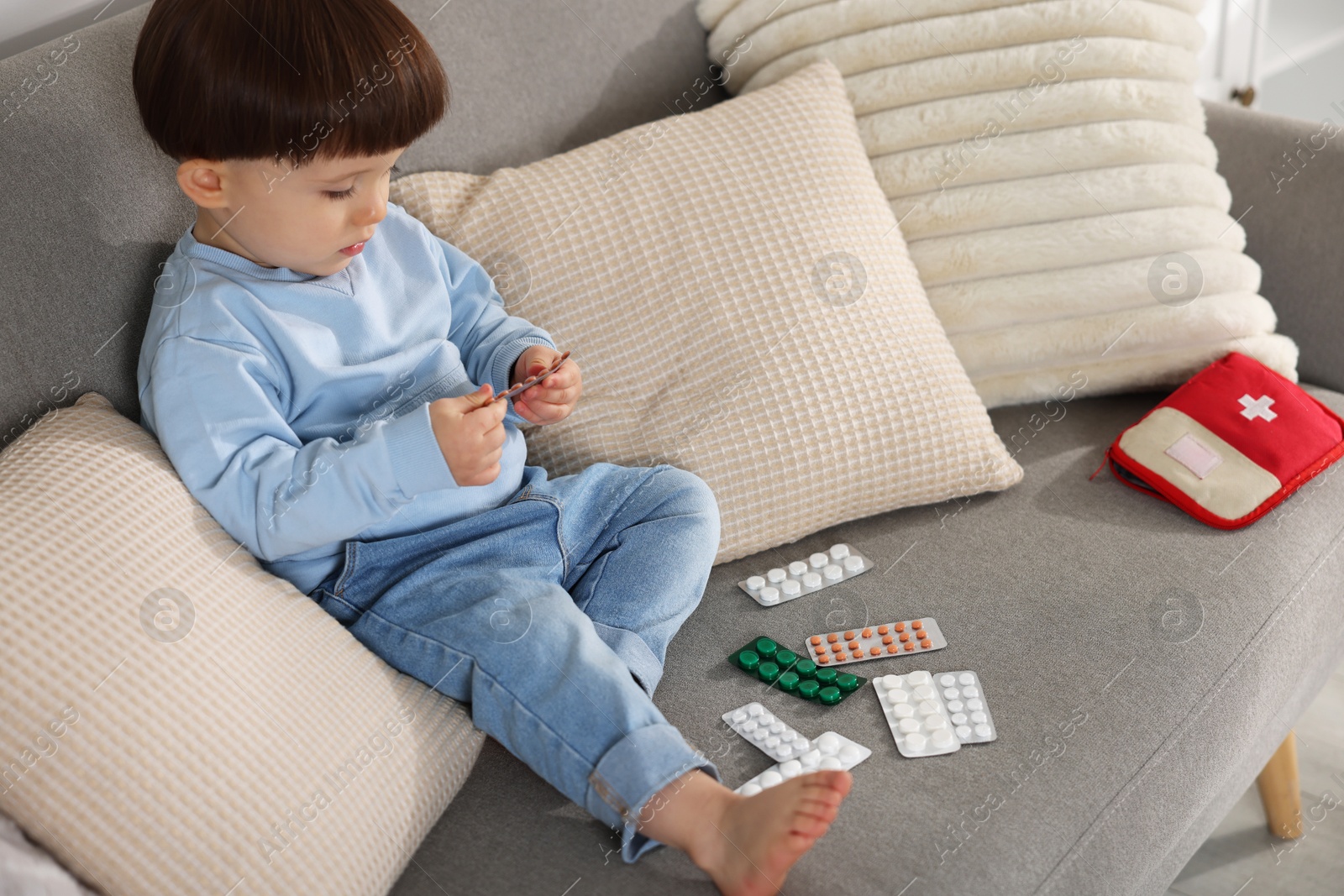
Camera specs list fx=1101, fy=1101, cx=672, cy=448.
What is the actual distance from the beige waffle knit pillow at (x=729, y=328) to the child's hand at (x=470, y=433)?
211mm

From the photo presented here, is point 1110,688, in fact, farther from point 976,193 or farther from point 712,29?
point 712,29

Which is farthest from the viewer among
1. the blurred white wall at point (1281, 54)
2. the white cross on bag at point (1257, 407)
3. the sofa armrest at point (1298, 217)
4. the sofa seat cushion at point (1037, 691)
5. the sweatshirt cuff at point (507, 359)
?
the blurred white wall at point (1281, 54)

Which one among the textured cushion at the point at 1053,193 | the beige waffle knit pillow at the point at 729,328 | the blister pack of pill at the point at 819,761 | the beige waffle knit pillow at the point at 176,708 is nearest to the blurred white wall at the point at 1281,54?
the textured cushion at the point at 1053,193

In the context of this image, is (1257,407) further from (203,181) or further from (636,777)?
(203,181)

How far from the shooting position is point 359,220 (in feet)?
2.98

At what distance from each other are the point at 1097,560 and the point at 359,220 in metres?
0.75

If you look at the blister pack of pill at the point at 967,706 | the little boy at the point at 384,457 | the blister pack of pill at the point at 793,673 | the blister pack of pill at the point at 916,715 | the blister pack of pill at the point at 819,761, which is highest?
the little boy at the point at 384,457

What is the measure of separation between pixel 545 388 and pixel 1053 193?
0.65 m

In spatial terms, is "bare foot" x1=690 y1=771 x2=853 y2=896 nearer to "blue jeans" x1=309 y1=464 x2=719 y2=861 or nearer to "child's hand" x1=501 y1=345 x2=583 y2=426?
"blue jeans" x1=309 y1=464 x2=719 y2=861

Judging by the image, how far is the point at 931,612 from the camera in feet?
3.36

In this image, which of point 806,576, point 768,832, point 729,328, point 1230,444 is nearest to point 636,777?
point 768,832

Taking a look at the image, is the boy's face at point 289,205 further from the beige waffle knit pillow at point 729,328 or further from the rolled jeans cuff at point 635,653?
the rolled jeans cuff at point 635,653

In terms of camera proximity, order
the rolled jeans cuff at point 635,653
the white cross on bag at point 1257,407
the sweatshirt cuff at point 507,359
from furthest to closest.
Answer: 1. the white cross on bag at point 1257,407
2. the sweatshirt cuff at point 507,359
3. the rolled jeans cuff at point 635,653

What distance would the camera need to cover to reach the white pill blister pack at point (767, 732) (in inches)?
34.6
